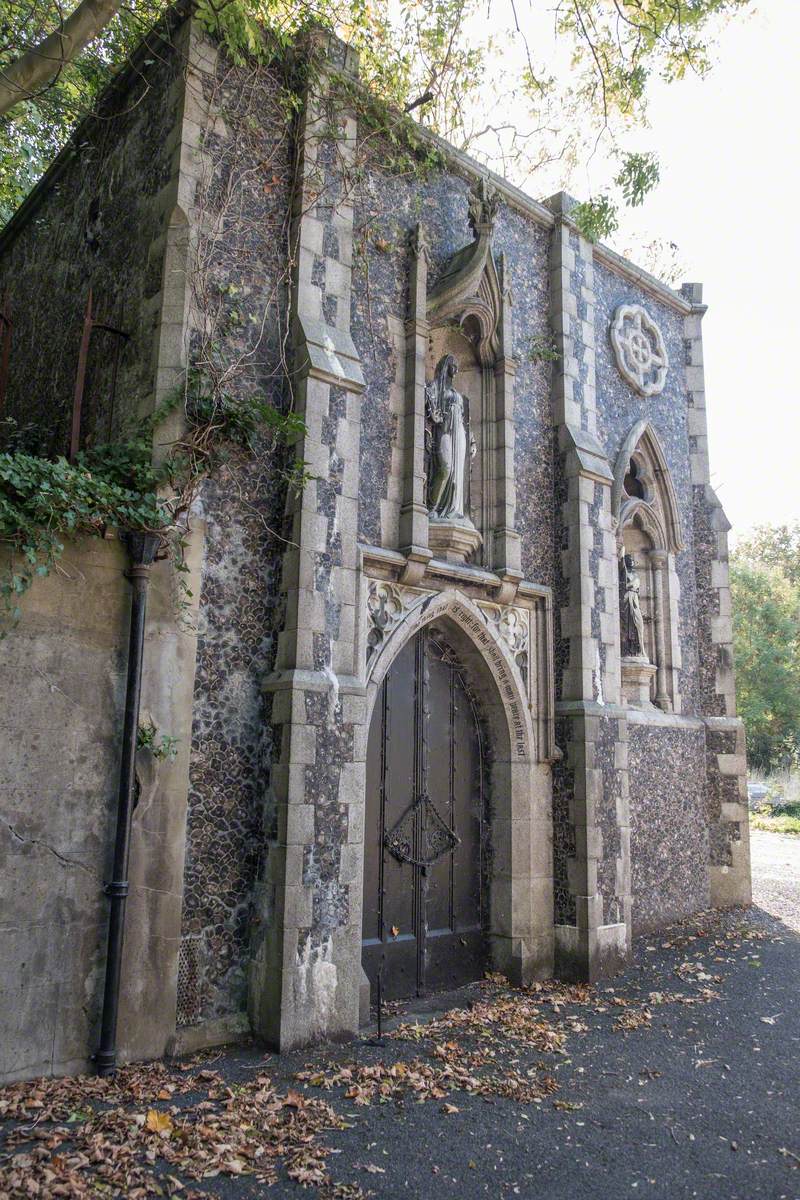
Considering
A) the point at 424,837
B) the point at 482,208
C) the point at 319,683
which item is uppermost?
the point at 482,208

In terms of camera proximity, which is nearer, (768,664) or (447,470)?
(447,470)

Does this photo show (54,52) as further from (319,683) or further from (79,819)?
(79,819)

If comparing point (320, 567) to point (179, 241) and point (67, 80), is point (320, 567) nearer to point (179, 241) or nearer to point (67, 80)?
point (179, 241)

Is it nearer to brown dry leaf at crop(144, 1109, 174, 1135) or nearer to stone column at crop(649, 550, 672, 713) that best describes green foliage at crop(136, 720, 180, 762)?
brown dry leaf at crop(144, 1109, 174, 1135)

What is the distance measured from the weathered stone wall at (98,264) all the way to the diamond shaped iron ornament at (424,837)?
4.10 m

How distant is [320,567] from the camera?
6531mm

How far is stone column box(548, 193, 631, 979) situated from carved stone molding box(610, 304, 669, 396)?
4.82 feet

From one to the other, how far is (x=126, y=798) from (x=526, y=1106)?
123 inches

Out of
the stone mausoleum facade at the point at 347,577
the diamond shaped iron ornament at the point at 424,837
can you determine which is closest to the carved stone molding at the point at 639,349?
the stone mausoleum facade at the point at 347,577

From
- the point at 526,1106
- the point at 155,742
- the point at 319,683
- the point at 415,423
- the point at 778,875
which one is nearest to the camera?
the point at 526,1106

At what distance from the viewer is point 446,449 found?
321 inches

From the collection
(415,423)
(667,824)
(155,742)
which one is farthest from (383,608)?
(667,824)

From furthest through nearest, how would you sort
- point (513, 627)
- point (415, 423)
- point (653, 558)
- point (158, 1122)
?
point (653, 558) → point (513, 627) → point (415, 423) → point (158, 1122)

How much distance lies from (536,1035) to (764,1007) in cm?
232
